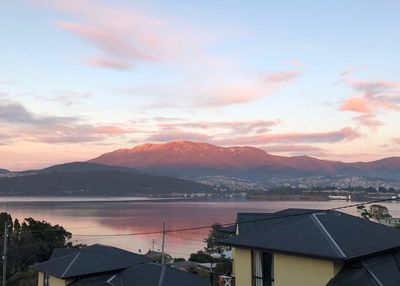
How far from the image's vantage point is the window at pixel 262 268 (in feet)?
36.1


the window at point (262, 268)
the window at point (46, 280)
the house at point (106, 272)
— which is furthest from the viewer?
the window at point (46, 280)

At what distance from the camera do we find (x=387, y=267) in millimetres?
10320

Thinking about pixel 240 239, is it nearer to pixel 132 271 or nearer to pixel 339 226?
pixel 339 226

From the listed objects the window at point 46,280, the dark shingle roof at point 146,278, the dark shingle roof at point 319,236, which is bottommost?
the window at point 46,280

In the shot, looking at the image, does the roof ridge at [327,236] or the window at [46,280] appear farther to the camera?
the window at [46,280]

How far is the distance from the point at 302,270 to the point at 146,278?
6748 millimetres

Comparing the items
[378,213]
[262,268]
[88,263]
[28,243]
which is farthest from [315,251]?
[378,213]

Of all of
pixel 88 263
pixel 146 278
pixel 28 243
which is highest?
pixel 88 263

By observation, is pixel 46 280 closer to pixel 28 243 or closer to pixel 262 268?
pixel 262 268

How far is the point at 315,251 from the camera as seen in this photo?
959 cm

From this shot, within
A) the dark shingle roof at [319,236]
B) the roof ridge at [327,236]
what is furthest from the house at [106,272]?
the roof ridge at [327,236]

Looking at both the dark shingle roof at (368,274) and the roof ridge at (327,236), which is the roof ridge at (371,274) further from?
the roof ridge at (327,236)

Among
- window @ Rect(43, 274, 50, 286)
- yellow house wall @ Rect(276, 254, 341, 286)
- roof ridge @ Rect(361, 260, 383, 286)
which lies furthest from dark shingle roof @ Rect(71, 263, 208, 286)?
roof ridge @ Rect(361, 260, 383, 286)

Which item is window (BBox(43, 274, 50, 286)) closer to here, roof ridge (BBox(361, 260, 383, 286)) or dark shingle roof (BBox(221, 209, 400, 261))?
dark shingle roof (BBox(221, 209, 400, 261))
